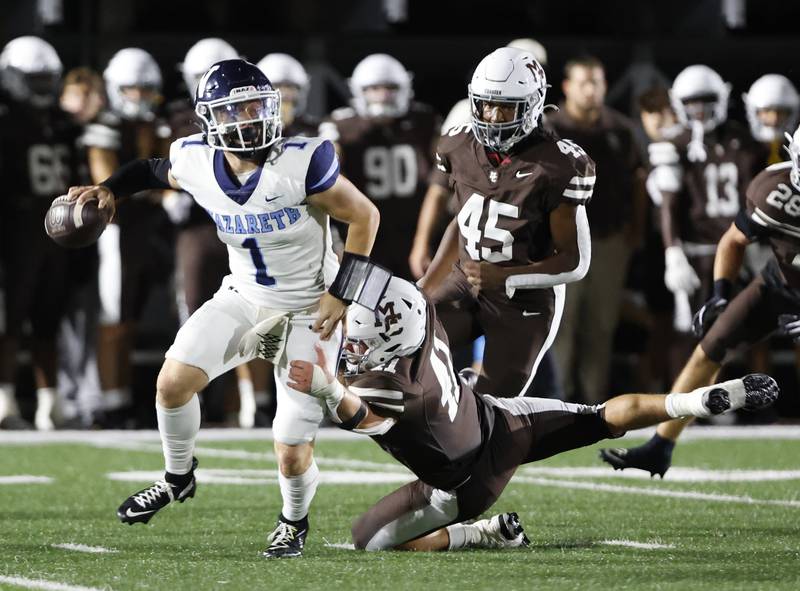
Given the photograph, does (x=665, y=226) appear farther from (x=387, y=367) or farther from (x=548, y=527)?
(x=387, y=367)

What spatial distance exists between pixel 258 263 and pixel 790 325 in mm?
1683

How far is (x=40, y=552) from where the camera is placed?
179 inches

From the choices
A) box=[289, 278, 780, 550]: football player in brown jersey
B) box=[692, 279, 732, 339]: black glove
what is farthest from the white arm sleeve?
box=[289, 278, 780, 550]: football player in brown jersey

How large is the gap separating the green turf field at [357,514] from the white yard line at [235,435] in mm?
126

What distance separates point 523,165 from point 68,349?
3.87 meters

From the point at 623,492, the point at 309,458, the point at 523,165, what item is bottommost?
the point at 623,492

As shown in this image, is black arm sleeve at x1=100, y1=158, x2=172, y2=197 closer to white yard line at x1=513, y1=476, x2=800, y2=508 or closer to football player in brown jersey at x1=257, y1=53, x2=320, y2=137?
white yard line at x1=513, y1=476, x2=800, y2=508

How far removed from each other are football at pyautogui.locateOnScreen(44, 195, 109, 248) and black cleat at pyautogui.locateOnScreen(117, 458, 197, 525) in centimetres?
70

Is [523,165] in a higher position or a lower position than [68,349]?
higher

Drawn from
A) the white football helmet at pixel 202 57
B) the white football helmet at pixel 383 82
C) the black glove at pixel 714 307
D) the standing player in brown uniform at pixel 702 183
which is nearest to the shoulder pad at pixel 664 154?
the standing player in brown uniform at pixel 702 183

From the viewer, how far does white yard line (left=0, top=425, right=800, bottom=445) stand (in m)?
7.67

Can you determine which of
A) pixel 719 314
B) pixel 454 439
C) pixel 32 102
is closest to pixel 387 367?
pixel 454 439

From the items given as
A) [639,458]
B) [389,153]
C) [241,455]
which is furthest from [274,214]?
[389,153]

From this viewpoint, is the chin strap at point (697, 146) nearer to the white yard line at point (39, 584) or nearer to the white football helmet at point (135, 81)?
the white football helmet at point (135, 81)
